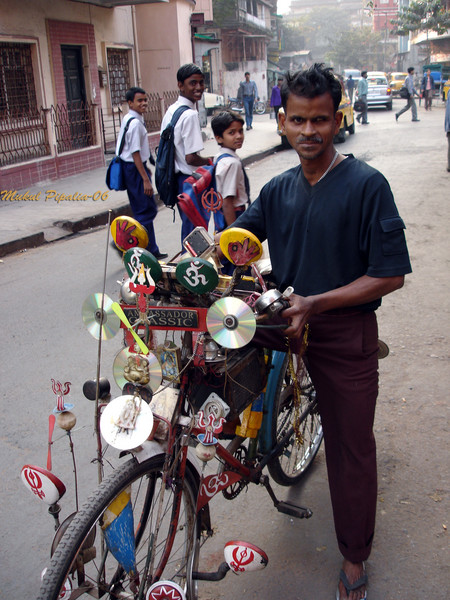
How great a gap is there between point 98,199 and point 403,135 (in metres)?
9.81

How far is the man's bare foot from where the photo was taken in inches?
82.0

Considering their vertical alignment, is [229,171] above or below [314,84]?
below

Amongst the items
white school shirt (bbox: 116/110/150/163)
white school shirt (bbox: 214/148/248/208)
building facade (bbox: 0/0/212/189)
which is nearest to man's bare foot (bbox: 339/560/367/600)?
white school shirt (bbox: 214/148/248/208)

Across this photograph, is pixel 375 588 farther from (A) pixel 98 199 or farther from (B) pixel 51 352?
(A) pixel 98 199

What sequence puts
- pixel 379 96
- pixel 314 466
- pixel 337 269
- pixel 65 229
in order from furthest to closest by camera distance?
1. pixel 379 96
2. pixel 65 229
3. pixel 314 466
4. pixel 337 269

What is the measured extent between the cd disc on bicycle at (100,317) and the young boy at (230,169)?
2287mm

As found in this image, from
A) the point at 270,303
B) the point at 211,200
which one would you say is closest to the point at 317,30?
the point at 211,200

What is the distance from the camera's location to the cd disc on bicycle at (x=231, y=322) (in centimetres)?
155

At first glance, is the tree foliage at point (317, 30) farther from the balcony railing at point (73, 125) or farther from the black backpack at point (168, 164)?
the black backpack at point (168, 164)

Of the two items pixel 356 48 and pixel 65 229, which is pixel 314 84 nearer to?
pixel 65 229

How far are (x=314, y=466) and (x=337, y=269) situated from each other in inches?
53.7

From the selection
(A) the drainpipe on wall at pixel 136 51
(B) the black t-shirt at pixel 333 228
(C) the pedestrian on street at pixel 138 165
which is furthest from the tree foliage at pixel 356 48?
(B) the black t-shirt at pixel 333 228

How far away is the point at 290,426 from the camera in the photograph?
2607 mm

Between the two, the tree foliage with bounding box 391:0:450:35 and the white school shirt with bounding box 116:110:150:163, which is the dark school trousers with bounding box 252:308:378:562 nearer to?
the white school shirt with bounding box 116:110:150:163
